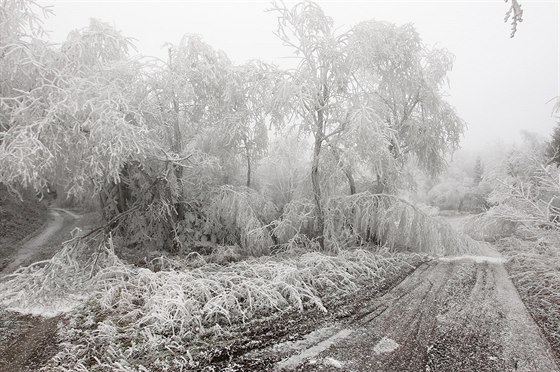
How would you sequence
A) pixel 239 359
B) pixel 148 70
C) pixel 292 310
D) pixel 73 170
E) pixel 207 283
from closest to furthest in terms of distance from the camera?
pixel 239 359, pixel 292 310, pixel 207 283, pixel 73 170, pixel 148 70

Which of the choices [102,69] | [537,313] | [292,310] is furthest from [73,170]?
[537,313]

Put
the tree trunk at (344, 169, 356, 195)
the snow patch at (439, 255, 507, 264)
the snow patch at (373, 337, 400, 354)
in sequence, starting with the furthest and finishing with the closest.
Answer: the snow patch at (439, 255, 507, 264), the tree trunk at (344, 169, 356, 195), the snow patch at (373, 337, 400, 354)

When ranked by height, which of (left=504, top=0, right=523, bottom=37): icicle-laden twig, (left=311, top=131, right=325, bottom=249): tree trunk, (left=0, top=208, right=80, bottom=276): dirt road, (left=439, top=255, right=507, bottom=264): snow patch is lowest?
(left=439, top=255, right=507, bottom=264): snow patch

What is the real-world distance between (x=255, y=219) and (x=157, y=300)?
611 centimetres

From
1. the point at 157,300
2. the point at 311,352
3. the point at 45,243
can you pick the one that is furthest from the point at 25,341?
the point at 45,243

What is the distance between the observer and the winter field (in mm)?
5320

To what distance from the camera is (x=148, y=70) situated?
11.7m

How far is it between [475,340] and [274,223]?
7625mm

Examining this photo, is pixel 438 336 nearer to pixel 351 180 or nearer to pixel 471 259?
pixel 351 180

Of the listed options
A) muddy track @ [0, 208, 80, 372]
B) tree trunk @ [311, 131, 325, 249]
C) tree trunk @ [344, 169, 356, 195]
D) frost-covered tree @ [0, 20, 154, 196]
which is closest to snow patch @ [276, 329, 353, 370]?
muddy track @ [0, 208, 80, 372]

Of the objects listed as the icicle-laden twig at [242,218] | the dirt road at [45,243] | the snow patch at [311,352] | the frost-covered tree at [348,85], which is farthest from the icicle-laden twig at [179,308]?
the dirt road at [45,243]

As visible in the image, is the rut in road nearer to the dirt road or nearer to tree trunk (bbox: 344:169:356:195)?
tree trunk (bbox: 344:169:356:195)

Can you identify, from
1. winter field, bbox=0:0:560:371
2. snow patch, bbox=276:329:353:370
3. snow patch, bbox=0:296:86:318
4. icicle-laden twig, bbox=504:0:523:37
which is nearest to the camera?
icicle-laden twig, bbox=504:0:523:37

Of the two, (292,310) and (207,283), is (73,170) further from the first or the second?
(292,310)
